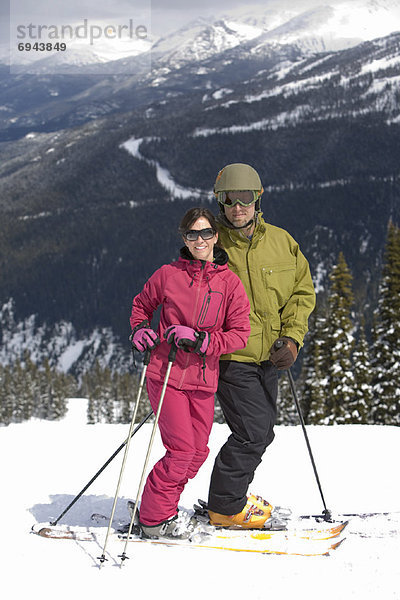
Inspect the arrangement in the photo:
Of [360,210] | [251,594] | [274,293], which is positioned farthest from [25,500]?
[360,210]

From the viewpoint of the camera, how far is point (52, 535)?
13.7 ft

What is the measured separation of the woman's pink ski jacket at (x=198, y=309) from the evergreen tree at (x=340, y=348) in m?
15.1

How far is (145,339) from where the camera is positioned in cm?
388

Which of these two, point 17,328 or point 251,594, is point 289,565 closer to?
point 251,594

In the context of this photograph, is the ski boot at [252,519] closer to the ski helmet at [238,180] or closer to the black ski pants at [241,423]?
the black ski pants at [241,423]

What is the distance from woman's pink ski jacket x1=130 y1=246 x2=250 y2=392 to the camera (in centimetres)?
390

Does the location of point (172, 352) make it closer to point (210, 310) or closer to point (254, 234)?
point (210, 310)

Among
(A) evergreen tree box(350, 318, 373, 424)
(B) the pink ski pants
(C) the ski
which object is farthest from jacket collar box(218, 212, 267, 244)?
(A) evergreen tree box(350, 318, 373, 424)

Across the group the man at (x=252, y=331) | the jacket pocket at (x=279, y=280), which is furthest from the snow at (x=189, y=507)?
the jacket pocket at (x=279, y=280)

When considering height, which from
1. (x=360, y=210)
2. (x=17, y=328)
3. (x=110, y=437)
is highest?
(x=360, y=210)

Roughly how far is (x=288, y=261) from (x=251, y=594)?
2.36 m

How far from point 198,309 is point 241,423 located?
981mm

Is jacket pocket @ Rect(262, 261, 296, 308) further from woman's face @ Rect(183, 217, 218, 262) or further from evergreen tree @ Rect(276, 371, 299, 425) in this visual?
evergreen tree @ Rect(276, 371, 299, 425)

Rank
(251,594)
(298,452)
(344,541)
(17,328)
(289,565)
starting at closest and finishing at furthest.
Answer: (251,594), (289,565), (344,541), (298,452), (17,328)
